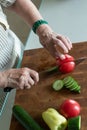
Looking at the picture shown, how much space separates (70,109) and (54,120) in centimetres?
6

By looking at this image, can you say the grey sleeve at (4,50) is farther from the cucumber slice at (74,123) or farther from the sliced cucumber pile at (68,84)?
the cucumber slice at (74,123)

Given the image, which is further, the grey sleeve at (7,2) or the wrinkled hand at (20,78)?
the grey sleeve at (7,2)

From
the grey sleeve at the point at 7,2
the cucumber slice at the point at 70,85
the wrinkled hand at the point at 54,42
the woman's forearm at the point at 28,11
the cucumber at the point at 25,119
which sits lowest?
the cucumber slice at the point at 70,85

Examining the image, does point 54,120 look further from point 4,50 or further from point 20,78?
point 4,50

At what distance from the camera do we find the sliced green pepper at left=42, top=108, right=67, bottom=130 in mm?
781

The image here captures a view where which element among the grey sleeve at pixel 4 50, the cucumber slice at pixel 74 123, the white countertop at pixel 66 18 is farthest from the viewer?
the white countertop at pixel 66 18

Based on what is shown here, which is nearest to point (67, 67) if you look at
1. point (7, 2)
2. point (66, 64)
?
point (66, 64)

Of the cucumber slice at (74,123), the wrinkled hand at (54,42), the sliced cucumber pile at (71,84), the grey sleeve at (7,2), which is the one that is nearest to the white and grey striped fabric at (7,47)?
the grey sleeve at (7,2)

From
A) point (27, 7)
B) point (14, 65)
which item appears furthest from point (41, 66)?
point (27, 7)

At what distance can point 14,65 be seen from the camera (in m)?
1.06

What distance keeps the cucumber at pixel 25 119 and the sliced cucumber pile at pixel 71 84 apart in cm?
15

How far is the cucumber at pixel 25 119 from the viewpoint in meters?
0.81

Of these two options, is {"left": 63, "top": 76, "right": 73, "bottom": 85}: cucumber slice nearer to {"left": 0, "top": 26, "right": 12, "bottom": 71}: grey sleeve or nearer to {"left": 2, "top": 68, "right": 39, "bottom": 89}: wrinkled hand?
{"left": 2, "top": 68, "right": 39, "bottom": 89}: wrinkled hand

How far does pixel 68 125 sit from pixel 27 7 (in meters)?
0.45
